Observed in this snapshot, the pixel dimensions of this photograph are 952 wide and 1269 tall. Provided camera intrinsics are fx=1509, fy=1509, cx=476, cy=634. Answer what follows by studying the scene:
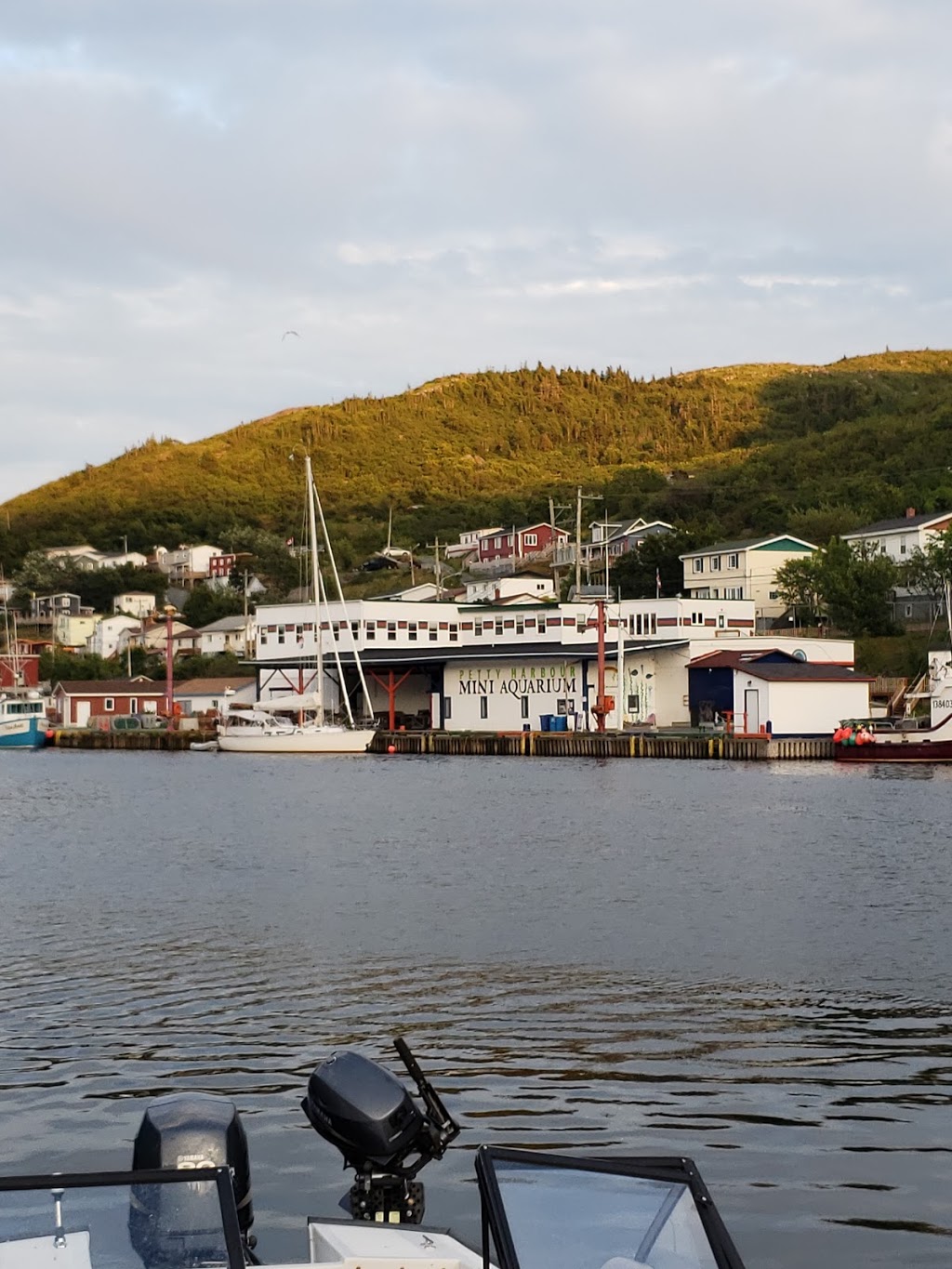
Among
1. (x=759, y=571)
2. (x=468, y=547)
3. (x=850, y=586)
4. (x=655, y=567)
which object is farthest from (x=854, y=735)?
(x=468, y=547)

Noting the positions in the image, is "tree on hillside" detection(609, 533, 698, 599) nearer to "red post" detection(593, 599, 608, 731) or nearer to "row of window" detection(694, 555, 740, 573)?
"row of window" detection(694, 555, 740, 573)

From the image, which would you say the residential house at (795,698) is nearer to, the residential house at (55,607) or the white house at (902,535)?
the white house at (902,535)

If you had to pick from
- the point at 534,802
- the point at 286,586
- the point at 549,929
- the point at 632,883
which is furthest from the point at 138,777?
the point at 286,586

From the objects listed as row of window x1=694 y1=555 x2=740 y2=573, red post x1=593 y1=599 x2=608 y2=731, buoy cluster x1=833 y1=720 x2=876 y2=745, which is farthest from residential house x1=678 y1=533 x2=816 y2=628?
buoy cluster x1=833 y1=720 x2=876 y2=745

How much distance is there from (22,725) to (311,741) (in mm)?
23752

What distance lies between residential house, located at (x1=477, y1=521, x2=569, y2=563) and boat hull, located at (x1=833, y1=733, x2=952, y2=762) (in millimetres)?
70168

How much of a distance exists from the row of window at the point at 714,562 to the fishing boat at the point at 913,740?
33871 mm

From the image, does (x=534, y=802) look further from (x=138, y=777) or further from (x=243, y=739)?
(x=243, y=739)

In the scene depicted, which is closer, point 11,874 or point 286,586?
point 11,874

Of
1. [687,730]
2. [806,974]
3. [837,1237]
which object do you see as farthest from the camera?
[687,730]

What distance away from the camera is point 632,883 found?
80.6ft

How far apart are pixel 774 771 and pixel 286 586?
3550 inches

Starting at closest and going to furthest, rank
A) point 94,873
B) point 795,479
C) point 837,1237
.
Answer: point 837,1237 → point 94,873 → point 795,479

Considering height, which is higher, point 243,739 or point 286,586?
point 286,586
